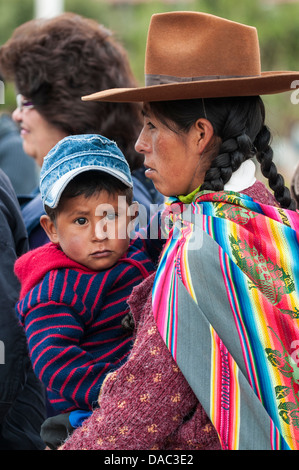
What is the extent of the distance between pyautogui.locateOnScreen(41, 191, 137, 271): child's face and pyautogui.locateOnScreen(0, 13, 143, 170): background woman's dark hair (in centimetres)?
98

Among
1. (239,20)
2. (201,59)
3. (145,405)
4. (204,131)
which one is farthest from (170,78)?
(239,20)

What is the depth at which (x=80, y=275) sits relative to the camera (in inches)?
89.0

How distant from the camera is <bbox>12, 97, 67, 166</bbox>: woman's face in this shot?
3324 mm

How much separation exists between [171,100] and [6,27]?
21.7 metres

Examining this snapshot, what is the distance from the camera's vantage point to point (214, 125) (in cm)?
221

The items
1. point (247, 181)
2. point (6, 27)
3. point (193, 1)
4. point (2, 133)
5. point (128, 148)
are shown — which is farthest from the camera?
point (193, 1)

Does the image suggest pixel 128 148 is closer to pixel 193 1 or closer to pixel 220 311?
pixel 220 311

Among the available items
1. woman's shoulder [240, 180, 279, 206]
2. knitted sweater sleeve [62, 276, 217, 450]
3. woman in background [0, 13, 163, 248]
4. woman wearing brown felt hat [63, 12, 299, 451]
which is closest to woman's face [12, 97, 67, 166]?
woman in background [0, 13, 163, 248]

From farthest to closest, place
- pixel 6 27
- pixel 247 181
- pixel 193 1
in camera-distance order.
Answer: pixel 193 1 < pixel 6 27 < pixel 247 181

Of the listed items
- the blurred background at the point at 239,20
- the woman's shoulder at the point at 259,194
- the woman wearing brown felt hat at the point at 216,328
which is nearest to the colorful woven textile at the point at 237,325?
the woman wearing brown felt hat at the point at 216,328

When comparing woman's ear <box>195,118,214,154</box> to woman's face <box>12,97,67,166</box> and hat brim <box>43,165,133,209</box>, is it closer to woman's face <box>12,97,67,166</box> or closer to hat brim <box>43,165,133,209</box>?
hat brim <box>43,165,133,209</box>

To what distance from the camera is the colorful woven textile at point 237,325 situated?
1.88 m

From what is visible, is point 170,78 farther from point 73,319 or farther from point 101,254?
point 73,319
